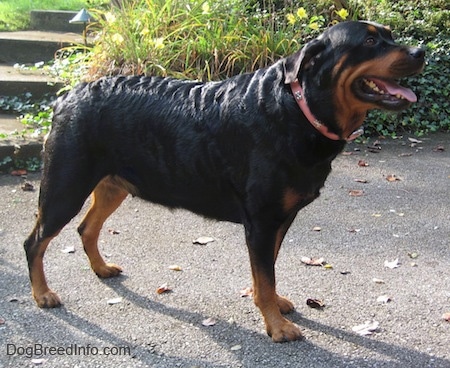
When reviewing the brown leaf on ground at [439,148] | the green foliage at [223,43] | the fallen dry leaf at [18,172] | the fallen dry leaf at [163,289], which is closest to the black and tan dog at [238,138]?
the fallen dry leaf at [163,289]

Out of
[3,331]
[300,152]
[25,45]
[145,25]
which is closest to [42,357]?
[3,331]

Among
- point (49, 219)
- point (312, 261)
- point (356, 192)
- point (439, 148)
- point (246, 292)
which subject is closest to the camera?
point (49, 219)

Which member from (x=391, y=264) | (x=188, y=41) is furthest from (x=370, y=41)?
(x=188, y=41)

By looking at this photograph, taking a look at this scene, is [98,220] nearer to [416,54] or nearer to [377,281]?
[377,281]

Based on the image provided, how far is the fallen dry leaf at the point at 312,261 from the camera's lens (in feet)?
16.5

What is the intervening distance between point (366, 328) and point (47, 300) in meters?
2.06

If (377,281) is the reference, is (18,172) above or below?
below

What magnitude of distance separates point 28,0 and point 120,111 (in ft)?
31.8

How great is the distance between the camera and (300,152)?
3768 mm

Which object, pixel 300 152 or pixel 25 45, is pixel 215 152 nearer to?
pixel 300 152

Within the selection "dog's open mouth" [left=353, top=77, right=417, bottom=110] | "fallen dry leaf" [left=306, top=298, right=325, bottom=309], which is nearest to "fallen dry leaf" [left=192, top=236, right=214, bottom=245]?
"fallen dry leaf" [left=306, top=298, right=325, bottom=309]

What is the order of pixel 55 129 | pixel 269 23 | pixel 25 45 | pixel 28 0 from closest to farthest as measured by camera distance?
pixel 55 129
pixel 269 23
pixel 25 45
pixel 28 0

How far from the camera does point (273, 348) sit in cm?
389

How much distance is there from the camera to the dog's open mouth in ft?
11.9
